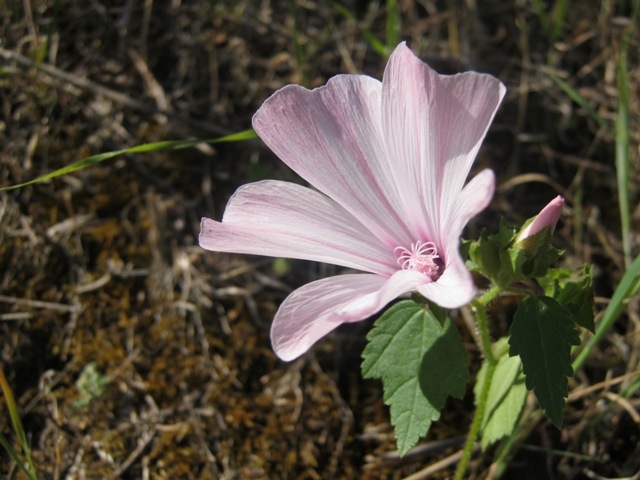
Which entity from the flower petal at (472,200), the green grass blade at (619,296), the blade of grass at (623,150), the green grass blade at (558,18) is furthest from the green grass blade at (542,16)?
the flower petal at (472,200)

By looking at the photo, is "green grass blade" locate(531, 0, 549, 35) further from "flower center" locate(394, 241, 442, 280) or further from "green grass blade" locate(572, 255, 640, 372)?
"flower center" locate(394, 241, 442, 280)

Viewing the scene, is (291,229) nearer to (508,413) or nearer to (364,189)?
(364,189)

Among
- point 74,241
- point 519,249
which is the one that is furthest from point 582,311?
point 74,241

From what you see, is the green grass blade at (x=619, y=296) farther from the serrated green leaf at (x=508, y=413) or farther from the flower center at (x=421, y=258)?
the flower center at (x=421, y=258)

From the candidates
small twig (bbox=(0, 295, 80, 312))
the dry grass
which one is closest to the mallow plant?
the dry grass

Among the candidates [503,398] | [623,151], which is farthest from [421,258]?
[623,151]
